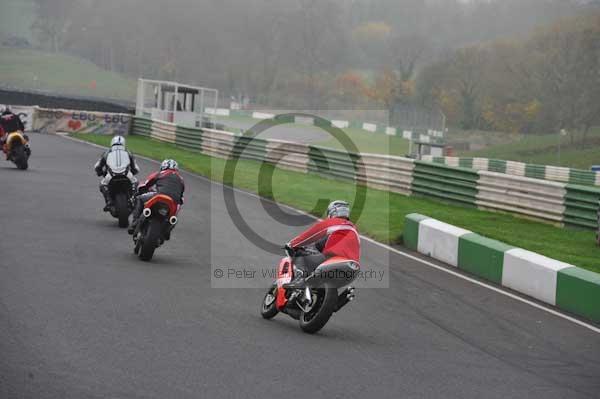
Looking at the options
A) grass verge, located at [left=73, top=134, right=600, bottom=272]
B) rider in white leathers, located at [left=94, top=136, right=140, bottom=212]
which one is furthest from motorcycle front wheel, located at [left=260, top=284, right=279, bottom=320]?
grass verge, located at [left=73, top=134, right=600, bottom=272]

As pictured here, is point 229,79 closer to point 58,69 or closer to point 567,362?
point 58,69

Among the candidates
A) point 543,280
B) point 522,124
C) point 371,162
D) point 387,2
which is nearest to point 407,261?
point 543,280

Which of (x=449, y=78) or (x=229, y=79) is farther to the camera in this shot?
(x=229, y=79)

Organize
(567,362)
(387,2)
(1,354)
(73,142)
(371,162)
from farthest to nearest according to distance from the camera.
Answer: (387,2), (73,142), (371,162), (567,362), (1,354)

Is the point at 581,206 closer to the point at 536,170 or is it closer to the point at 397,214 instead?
the point at 397,214

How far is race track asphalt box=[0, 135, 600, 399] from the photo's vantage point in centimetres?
691

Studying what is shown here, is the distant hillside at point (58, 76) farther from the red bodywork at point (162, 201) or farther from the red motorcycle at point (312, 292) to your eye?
the red motorcycle at point (312, 292)

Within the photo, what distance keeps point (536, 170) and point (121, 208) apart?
87.1 ft

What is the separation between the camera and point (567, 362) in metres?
9.19

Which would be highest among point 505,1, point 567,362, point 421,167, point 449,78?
point 505,1

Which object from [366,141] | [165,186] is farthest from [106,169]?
[366,141]

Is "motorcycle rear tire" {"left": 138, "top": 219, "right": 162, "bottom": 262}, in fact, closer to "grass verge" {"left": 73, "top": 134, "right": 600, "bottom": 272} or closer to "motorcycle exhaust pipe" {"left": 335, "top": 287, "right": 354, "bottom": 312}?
"motorcycle exhaust pipe" {"left": 335, "top": 287, "right": 354, "bottom": 312}

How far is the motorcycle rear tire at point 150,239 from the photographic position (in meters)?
12.4

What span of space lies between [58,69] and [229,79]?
20299mm
